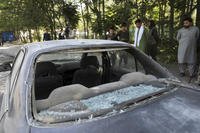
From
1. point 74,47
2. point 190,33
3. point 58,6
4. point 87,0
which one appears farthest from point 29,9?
point 74,47

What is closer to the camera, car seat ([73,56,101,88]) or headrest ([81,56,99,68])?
car seat ([73,56,101,88])

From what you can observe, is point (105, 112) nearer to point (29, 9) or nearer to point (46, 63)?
point (46, 63)

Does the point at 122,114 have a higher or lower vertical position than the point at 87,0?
lower

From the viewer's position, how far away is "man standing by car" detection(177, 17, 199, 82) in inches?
338

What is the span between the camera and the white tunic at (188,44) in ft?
28.3

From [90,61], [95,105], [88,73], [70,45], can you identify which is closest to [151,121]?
[95,105]

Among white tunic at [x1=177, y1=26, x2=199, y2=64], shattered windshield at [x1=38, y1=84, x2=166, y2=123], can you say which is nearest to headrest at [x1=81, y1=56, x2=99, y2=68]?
shattered windshield at [x1=38, y1=84, x2=166, y2=123]

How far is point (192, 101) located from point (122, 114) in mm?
723

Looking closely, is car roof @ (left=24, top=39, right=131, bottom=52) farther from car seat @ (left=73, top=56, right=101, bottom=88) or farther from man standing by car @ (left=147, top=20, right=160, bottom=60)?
man standing by car @ (left=147, top=20, right=160, bottom=60)

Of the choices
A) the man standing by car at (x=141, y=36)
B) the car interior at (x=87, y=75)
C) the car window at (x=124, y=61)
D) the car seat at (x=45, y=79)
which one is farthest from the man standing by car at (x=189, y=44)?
the car seat at (x=45, y=79)

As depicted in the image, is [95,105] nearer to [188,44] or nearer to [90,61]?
[90,61]

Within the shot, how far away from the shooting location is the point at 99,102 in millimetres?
2629

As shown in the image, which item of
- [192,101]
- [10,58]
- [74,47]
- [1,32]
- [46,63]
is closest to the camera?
[192,101]

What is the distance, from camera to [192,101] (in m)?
2.67
